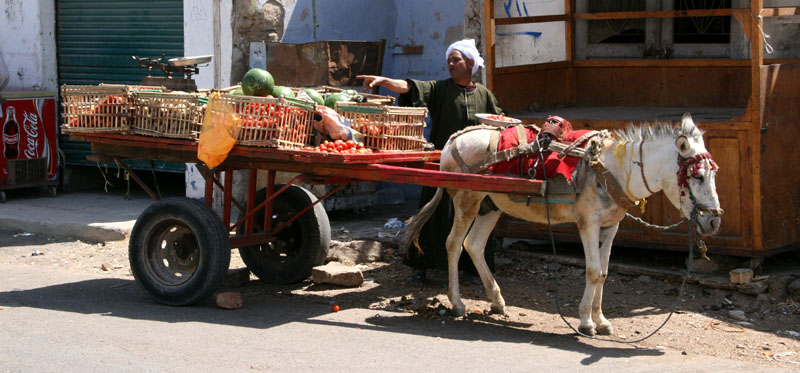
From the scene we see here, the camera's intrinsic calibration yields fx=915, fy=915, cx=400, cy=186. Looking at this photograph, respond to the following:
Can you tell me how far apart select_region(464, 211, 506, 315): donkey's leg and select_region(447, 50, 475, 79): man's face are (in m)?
1.17

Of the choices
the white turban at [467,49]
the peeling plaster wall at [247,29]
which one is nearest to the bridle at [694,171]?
the white turban at [467,49]

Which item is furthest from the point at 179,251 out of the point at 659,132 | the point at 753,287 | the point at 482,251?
the point at 753,287

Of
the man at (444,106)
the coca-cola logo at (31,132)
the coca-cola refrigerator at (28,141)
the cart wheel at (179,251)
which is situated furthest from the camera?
the coca-cola logo at (31,132)

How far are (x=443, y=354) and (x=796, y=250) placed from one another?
3.66 meters

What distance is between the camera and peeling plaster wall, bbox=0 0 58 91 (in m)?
11.6

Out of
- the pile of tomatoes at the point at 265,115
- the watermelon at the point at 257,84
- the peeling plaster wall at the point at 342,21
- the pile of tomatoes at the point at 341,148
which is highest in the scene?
the peeling plaster wall at the point at 342,21

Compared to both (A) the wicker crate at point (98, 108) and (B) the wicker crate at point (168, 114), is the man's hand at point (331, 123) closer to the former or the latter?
(B) the wicker crate at point (168, 114)

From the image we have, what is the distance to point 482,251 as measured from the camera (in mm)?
6559

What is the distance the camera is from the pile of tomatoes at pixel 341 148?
6.00 metres

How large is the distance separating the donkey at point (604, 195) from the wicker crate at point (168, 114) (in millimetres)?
1750

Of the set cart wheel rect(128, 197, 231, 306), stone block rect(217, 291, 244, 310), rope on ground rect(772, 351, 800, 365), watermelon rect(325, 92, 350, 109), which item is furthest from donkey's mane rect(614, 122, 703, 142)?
stone block rect(217, 291, 244, 310)

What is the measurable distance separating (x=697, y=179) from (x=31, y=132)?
27.8 feet

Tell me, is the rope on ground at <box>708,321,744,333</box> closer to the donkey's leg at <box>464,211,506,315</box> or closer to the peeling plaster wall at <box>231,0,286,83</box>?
the donkey's leg at <box>464,211,506,315</box>

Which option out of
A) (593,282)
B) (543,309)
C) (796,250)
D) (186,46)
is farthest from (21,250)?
(796,250)
